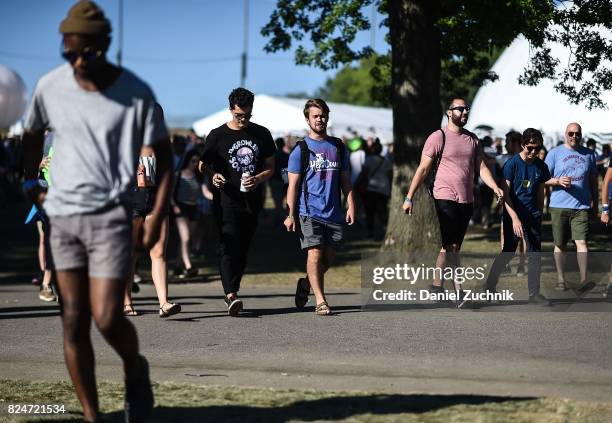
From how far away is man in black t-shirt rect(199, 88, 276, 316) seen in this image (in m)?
10.2

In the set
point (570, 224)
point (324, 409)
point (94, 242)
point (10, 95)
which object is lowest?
point (324, 409)

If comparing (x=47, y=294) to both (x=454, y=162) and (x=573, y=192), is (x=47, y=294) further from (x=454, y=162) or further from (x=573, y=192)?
(x=573, y=192)

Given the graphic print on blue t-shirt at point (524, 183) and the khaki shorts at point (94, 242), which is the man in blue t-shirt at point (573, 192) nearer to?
the graphic print on blue t-shirt at point (524, 183)

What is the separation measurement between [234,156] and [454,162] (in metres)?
2.02

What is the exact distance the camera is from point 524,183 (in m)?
11.3

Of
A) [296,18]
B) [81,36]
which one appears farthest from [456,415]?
[296,18]

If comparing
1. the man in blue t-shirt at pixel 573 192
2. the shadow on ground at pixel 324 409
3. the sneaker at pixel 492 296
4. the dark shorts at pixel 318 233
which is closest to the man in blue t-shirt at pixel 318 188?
the dark shorts at pixel 318 233

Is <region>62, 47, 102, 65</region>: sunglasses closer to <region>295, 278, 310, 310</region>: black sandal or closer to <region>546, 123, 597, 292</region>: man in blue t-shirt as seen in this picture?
<region>295, 278, 310, 310</region>: black sandal

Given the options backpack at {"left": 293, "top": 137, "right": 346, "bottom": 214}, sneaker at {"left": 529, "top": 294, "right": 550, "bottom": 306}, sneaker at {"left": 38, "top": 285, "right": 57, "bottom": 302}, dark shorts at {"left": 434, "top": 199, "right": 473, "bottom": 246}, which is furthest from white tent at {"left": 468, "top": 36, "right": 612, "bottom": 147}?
backpack at {"left": 293, "top": 137, "right": 346, "bottom": 214}

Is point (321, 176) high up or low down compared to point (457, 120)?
down

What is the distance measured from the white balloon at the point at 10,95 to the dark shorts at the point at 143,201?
1465cm

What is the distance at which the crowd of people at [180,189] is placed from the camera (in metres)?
5.24

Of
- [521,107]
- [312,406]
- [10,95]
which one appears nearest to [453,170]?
[312,406]

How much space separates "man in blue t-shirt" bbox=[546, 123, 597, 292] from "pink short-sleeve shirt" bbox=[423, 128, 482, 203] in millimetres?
1664
